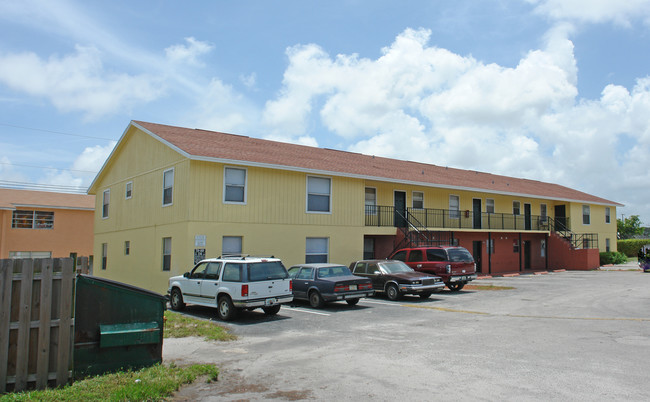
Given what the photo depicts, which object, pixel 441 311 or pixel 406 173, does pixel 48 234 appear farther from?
pixel 441 311

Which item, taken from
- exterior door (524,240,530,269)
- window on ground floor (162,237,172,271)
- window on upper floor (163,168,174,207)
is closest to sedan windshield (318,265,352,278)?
window on ground floor (162,237,172,271)

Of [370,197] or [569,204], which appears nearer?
[370,197]

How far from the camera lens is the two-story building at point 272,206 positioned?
62.9ft

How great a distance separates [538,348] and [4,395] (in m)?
8.37

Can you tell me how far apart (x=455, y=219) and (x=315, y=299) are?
1638cm

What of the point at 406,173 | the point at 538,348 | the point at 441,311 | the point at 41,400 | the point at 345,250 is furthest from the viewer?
the point at 406,173

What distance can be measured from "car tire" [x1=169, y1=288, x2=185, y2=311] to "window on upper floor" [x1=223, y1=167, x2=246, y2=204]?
15.7 feet

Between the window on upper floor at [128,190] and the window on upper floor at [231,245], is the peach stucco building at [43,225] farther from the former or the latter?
the window on upper floor at [231,245]

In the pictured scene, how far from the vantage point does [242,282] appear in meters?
13.0

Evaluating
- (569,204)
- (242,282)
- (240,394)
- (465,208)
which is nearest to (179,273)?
(242,282)

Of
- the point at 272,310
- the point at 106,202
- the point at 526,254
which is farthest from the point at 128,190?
the point at 526,254

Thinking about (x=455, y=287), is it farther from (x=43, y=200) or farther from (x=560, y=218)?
(x=43, y=200)

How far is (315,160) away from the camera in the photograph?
23781 millimetres

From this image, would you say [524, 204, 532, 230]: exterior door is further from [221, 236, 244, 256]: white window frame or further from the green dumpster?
the green dumpster
